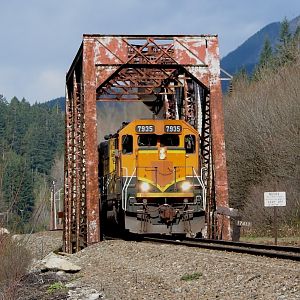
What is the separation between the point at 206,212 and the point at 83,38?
6560 millimetres

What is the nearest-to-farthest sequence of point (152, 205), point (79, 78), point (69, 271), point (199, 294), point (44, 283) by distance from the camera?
point (199, 294) < point (44, 283) < point (69, 271) < point (152, 205) < point (79, 78)

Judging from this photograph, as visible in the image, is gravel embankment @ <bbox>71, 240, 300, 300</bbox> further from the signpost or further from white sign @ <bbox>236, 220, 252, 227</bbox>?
the signpost

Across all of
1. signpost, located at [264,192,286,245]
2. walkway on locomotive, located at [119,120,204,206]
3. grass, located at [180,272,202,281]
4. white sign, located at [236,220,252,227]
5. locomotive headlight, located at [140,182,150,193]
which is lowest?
grass, located at [180,272,202,281]

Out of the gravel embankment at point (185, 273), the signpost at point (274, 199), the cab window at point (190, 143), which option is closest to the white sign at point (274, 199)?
→ the signpost at point (274, 199)

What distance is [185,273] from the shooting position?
1184 centimetres

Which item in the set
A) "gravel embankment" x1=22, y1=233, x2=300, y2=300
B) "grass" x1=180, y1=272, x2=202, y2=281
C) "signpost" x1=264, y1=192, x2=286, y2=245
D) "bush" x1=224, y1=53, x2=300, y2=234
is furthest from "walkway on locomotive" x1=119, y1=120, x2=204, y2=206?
"bush" x1=224, y1=53, x2=300, y2=234

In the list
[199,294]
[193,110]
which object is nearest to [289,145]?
[193,110]

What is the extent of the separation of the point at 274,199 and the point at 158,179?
354 cm

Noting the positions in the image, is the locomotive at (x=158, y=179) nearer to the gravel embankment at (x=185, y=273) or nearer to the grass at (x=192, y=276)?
the gravel embankment at (x=185, y=273)

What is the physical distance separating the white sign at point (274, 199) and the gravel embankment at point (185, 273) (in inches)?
171

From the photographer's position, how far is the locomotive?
19.0 meters

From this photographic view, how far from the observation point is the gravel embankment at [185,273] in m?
9.52

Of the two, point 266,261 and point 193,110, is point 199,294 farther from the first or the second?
point 193,110

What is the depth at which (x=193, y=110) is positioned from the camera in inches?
930
